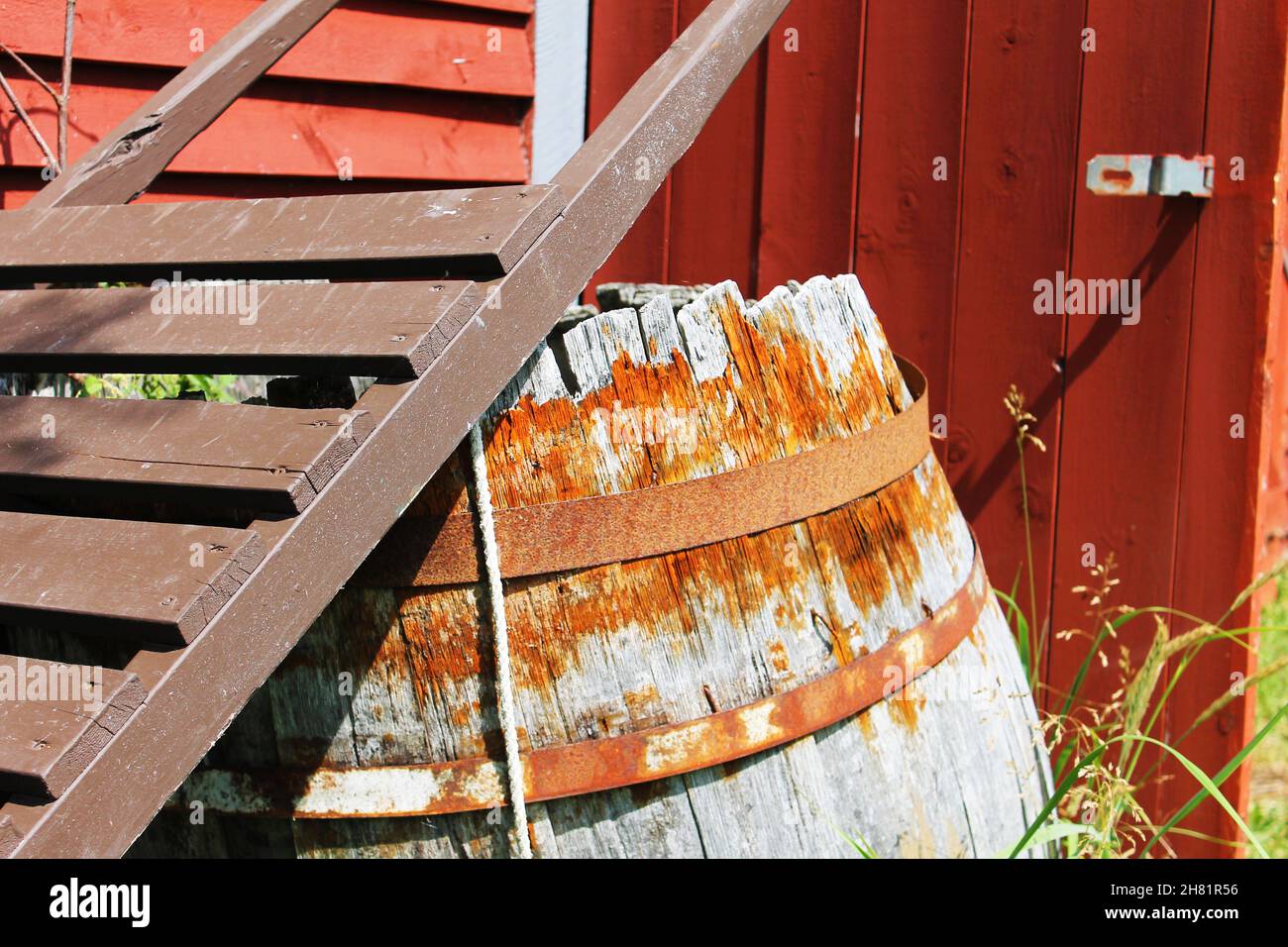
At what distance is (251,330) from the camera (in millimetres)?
1587

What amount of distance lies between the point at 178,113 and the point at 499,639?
134 cm

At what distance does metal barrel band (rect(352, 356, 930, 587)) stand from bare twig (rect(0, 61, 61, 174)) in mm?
1753

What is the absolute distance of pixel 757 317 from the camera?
5.91ft

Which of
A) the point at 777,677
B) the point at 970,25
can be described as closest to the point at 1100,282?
the point at 970,25

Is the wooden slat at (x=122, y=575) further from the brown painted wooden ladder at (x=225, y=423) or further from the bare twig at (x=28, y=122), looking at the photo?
the bare twig at (x=28, y=122)

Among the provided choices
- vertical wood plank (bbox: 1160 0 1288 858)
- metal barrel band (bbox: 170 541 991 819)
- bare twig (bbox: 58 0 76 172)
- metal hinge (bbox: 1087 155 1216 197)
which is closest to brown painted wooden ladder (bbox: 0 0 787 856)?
metal barrel band (bbox: 170 541 991 819)

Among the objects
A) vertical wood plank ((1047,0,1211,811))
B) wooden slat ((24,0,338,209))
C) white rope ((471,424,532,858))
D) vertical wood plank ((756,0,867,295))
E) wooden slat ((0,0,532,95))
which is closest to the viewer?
white rope ((471,424,532,858))

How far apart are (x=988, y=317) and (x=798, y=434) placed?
1.49m

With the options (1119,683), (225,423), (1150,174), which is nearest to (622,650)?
(225,423)

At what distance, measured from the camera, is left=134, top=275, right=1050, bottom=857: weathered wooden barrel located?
163 cm

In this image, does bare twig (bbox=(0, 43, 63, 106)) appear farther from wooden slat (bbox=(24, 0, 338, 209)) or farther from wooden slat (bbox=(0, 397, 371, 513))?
wooden slat (bbox=(0, 397, 371, 513))

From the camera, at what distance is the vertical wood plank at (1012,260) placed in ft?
9.73

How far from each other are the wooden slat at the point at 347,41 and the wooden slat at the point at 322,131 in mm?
52

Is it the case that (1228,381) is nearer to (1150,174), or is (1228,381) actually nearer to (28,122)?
(1150,174)
